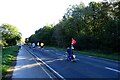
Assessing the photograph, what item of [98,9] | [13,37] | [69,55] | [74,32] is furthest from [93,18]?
[13,37]

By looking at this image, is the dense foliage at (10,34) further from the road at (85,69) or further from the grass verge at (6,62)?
the road at (85,69)

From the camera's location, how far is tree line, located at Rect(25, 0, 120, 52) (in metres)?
39.5

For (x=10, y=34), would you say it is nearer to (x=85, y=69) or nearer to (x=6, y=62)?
(x=6, y=62)

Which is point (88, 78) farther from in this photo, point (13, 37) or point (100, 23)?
point (13, 37)

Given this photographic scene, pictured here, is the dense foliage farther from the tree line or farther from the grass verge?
the grass verge

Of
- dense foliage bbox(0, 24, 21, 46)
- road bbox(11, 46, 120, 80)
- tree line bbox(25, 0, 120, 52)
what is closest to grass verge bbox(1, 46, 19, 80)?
road bbox(11, 46, 120, 80)

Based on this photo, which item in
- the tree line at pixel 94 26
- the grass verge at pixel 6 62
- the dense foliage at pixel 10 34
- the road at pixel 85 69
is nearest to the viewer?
the road at pixel 85 69

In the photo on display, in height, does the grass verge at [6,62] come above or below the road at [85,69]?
above

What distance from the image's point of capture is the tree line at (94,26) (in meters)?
39.5

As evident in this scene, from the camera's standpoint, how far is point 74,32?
2921 inches

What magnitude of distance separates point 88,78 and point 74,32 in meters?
60.9

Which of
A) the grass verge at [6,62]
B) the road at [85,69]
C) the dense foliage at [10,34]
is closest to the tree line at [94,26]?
the grass verge at [6,62]

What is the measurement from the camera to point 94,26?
67.6 meters

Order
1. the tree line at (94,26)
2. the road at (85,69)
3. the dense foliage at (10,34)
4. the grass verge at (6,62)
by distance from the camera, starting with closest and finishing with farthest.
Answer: the road at (85,69)
the grass verge at (6,62)
the tree line at (94,26)
the dense foliage at (10,34)
